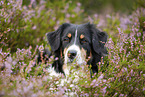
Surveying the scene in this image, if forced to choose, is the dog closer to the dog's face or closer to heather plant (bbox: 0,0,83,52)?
the dog's face

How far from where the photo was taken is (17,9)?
13.5 feet

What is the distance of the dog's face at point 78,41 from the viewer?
374 centimetres

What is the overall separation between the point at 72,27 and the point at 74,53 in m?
1.00

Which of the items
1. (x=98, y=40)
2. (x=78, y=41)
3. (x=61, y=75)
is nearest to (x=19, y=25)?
(x=78, y=41)

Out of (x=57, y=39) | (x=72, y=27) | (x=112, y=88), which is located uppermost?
(x=72, y=27)

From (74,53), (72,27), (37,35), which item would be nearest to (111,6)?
(37,35)

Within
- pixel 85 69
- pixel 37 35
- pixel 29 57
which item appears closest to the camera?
pixel 85 69

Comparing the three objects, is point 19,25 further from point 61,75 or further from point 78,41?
point 61,75

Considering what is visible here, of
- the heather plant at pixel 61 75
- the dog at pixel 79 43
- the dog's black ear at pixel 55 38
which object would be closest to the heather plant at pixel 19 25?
the heather plant at pixel 61 75

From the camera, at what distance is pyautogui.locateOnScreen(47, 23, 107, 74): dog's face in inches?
147

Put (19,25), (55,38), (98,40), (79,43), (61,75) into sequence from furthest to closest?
(19,25), (55,38), (98,40), (79,43), (61,75)

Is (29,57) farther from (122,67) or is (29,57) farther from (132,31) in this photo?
(132,31)

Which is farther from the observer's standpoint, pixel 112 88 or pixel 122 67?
pixel 122 67

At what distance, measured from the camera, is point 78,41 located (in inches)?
149
